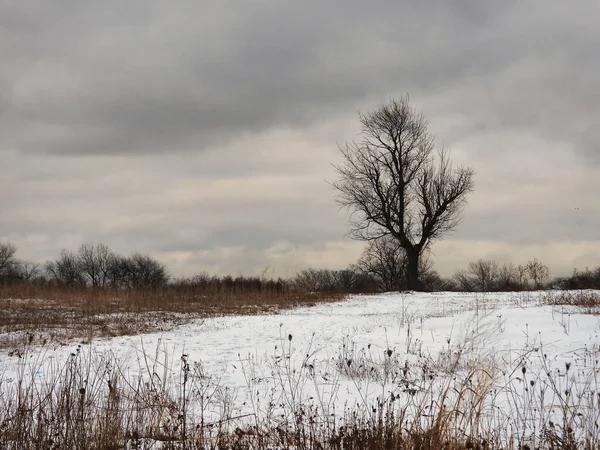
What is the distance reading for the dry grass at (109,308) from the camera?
12.1 m

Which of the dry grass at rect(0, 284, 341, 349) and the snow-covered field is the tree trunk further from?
the snow-covered field

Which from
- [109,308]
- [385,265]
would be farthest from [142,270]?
[109,308]

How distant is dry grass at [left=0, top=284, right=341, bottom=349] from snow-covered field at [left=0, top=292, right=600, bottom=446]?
1348 mm

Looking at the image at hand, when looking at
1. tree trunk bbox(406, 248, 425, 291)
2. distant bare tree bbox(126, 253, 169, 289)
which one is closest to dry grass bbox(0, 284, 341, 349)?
tree trunk bbox(406, 248, 425, 291)

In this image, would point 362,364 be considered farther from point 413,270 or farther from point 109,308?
point 413,270

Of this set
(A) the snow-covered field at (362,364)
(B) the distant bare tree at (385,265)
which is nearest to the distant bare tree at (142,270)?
(B) the distant bare tree at (385,265)

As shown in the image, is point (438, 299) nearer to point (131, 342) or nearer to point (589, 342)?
point (589, 342)

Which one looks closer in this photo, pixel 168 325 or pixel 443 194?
pixel 168 325

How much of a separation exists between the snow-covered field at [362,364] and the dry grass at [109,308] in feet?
4.42

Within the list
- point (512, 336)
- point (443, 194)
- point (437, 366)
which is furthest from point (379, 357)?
point (443, 194)

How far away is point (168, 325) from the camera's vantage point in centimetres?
1398

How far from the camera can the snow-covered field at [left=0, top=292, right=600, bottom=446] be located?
5820 millimetres

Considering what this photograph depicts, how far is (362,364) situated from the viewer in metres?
7.12

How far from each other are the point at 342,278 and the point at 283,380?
60.7 meters
